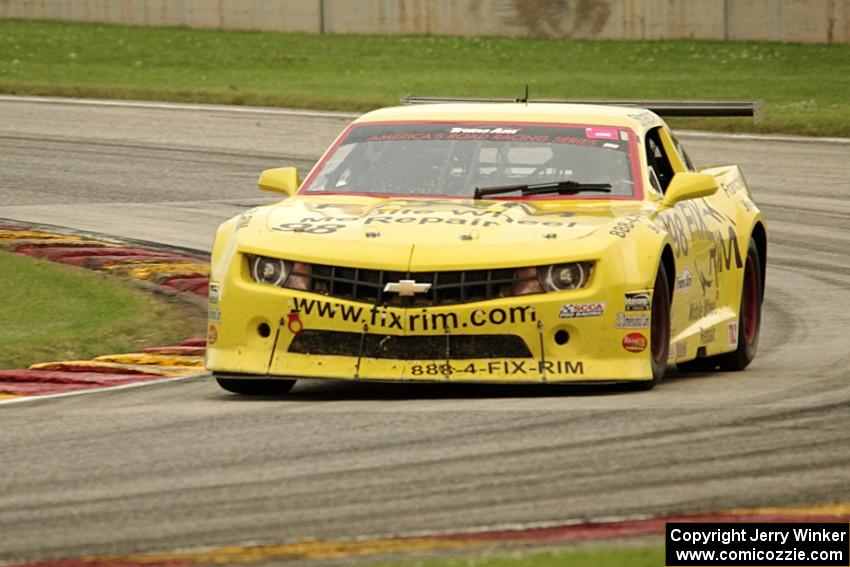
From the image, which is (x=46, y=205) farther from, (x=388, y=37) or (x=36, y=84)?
(x=388, y=37)

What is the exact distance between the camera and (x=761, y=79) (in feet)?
105

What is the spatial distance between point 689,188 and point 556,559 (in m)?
4.37

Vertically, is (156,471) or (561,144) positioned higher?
(561,144)

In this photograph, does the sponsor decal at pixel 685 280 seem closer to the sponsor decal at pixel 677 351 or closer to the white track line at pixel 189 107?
the sponsor decal at pixel 677 351

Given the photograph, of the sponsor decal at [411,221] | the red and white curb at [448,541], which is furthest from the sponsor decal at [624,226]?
the red and white curb at [448,541]

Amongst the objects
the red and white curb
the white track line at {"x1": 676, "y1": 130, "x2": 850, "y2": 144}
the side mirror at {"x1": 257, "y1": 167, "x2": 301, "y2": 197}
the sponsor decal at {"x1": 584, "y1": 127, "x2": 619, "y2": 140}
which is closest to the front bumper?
the side mirror at {"x1": 257, "y1": 167, "x2": 301, "y2": 197}

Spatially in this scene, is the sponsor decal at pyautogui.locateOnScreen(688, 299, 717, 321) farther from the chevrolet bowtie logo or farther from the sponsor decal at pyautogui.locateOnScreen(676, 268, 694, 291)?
the chevrolet bowtie logo

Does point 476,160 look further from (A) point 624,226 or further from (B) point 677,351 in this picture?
(B) point 677,351

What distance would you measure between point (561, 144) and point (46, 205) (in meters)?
9.85

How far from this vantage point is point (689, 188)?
9.48m

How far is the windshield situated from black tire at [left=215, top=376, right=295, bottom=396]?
3.81ft

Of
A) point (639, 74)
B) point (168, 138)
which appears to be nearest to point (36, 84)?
point (168, 138)

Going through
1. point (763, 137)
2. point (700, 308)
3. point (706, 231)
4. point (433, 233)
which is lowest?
point (763, 137)

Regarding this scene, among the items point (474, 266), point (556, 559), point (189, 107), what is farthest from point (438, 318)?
point (189, 107)
